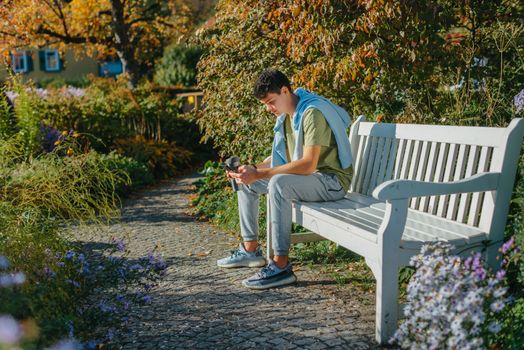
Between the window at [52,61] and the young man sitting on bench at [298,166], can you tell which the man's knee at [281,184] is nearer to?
the young man sitting on bench at [298,166]

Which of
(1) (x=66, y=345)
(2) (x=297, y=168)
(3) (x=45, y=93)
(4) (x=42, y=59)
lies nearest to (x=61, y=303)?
(1) (x=66, y=345)

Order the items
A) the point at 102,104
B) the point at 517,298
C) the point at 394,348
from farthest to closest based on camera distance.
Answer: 1. the point at 102,104
2. the point at 517,298
3. the point at 394,348

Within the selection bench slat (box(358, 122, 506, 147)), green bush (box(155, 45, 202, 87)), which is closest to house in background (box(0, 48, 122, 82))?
green bush (box(155, 45, 202, 87))

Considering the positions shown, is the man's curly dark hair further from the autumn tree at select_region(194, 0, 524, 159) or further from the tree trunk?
the tree trunk

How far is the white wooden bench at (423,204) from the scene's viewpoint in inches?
127

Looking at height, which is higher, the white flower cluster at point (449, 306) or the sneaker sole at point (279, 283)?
the white flower cluster at point (449, 306)

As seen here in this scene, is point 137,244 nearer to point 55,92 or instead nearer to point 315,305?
point 315,305

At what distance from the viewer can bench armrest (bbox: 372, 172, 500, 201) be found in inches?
124

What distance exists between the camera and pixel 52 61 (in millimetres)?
28719

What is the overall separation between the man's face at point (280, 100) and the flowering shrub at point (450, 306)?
186cm

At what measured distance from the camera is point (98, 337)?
331cm

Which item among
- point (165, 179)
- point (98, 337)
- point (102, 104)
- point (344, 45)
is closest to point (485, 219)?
point (98, 337)

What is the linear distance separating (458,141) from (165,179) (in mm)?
7624

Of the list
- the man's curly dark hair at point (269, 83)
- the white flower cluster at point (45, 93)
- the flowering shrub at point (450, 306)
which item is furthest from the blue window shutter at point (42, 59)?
the flowering shrub at point (450, 306)
